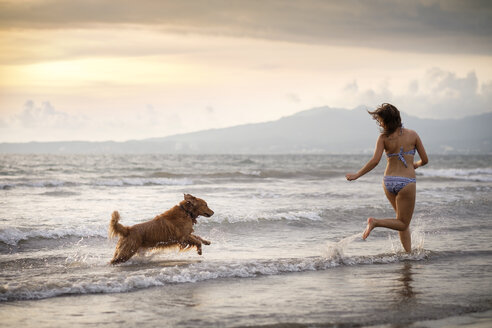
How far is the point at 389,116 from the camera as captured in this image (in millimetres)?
6508

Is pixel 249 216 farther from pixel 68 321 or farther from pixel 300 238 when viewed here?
pixel 68 321

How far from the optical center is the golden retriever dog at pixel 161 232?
7008 mm

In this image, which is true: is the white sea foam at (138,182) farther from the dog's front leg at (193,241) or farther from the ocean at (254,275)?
the dog's front leg at (193,241)

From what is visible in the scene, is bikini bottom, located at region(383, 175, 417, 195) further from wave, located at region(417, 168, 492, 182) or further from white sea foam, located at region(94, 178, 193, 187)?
wave, located at region(417, 168, 492, 182)

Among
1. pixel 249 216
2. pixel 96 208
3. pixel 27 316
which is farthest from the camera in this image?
pixel 96 208

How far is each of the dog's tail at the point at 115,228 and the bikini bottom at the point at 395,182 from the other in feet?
12.1

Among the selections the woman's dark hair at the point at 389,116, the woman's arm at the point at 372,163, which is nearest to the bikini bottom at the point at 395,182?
the woman's arm at the point at 372,163

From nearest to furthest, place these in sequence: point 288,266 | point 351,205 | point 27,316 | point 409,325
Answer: point 409,325, point 27,316, point 288,266, point 351,205

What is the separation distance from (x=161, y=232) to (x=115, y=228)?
26.4 inches

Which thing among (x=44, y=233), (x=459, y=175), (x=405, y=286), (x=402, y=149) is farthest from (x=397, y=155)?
(x=459, y=175)

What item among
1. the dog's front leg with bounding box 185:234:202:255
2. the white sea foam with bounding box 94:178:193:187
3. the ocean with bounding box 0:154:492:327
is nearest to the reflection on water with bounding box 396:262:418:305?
the ocean with bounding box 0:154:492:327

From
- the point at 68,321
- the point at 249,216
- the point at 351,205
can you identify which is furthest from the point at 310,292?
the point at 351,205

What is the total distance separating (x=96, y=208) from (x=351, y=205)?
722cm

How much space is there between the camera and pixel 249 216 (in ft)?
37.8
